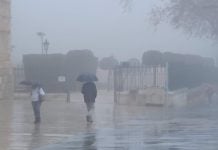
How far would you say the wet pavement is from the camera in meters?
18.7

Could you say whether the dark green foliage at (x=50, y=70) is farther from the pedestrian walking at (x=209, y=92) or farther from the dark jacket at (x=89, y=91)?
the dark jacket at (x=89, y=91)

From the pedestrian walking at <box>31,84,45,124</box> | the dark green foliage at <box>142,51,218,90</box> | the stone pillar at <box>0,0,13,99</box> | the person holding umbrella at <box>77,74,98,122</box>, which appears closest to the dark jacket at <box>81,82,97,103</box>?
the person holding umbrella at <box>77,74,98,122</box>

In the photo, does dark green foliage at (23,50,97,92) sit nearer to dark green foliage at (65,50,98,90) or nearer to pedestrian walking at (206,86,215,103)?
dark green foliage at (65,50,98,90)

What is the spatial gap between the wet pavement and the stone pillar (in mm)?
11662

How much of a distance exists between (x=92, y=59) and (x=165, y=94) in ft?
102

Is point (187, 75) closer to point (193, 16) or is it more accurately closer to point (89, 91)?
point (193, 16)

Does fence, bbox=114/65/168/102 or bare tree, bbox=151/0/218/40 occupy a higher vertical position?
bare tree, bbox=151/0/218/40

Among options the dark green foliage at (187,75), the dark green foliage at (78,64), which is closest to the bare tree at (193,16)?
the dark green foliage at (187,75)

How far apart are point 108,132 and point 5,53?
23504 millimetres

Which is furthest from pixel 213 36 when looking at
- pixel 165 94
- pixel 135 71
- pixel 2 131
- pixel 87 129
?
pixel 2 131

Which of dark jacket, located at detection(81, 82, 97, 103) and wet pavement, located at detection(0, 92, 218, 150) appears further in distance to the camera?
dark jacket, located at detection(81, 82, 97, 103)

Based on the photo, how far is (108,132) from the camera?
2367cm

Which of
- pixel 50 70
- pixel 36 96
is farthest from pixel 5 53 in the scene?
pixel 36 96

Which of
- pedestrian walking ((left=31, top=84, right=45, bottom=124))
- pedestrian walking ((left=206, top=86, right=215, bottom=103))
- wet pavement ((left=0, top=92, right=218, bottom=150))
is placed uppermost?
pedestrian walking ((left=31, top=84, right=45, bottom=124))
